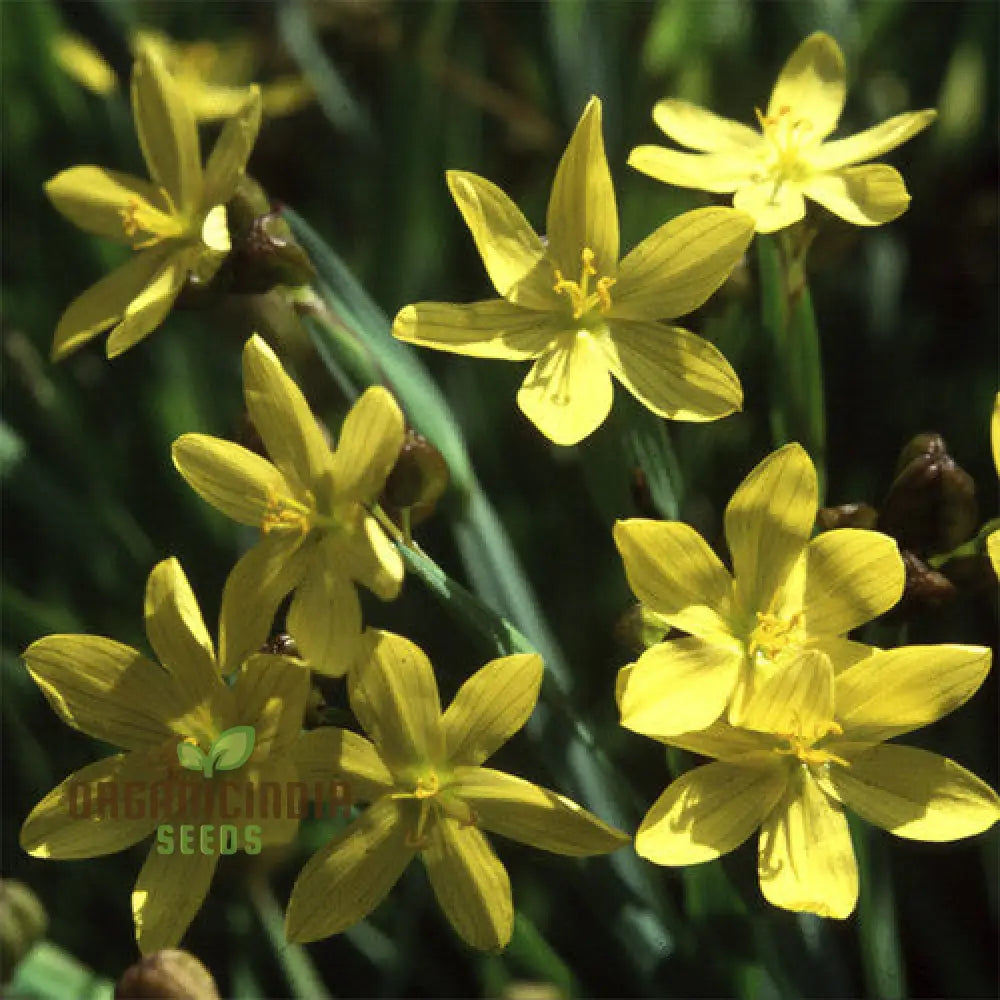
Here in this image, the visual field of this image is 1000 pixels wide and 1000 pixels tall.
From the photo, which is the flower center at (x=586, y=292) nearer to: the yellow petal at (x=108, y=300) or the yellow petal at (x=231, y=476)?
the yellow petal at (x=231, y=476)

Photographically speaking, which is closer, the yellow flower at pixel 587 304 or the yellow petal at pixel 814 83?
the yellow flower at pixel 587 304

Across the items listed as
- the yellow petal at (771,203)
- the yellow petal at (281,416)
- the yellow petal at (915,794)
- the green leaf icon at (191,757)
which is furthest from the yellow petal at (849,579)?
the green leaf icon at (191,757)

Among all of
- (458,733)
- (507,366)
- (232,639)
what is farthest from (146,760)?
(507,366)

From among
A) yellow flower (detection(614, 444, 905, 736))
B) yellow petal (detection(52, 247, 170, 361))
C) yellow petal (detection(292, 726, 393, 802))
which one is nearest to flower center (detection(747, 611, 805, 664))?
yellow flower (detection(614, 444, 905, 736))

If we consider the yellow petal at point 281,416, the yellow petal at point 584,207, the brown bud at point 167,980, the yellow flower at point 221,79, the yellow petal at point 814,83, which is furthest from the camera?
the yellow flower at point 221,79

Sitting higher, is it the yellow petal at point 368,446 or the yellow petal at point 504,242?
the yellow petal at point 504,242

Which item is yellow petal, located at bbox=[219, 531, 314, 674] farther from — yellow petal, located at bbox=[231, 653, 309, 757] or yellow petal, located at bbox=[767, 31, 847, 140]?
yellow petal, located at bbox=[767, 31, 847, 140]

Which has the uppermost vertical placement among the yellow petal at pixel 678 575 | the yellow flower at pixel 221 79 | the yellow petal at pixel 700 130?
the yellow flower at pixel 221 79
